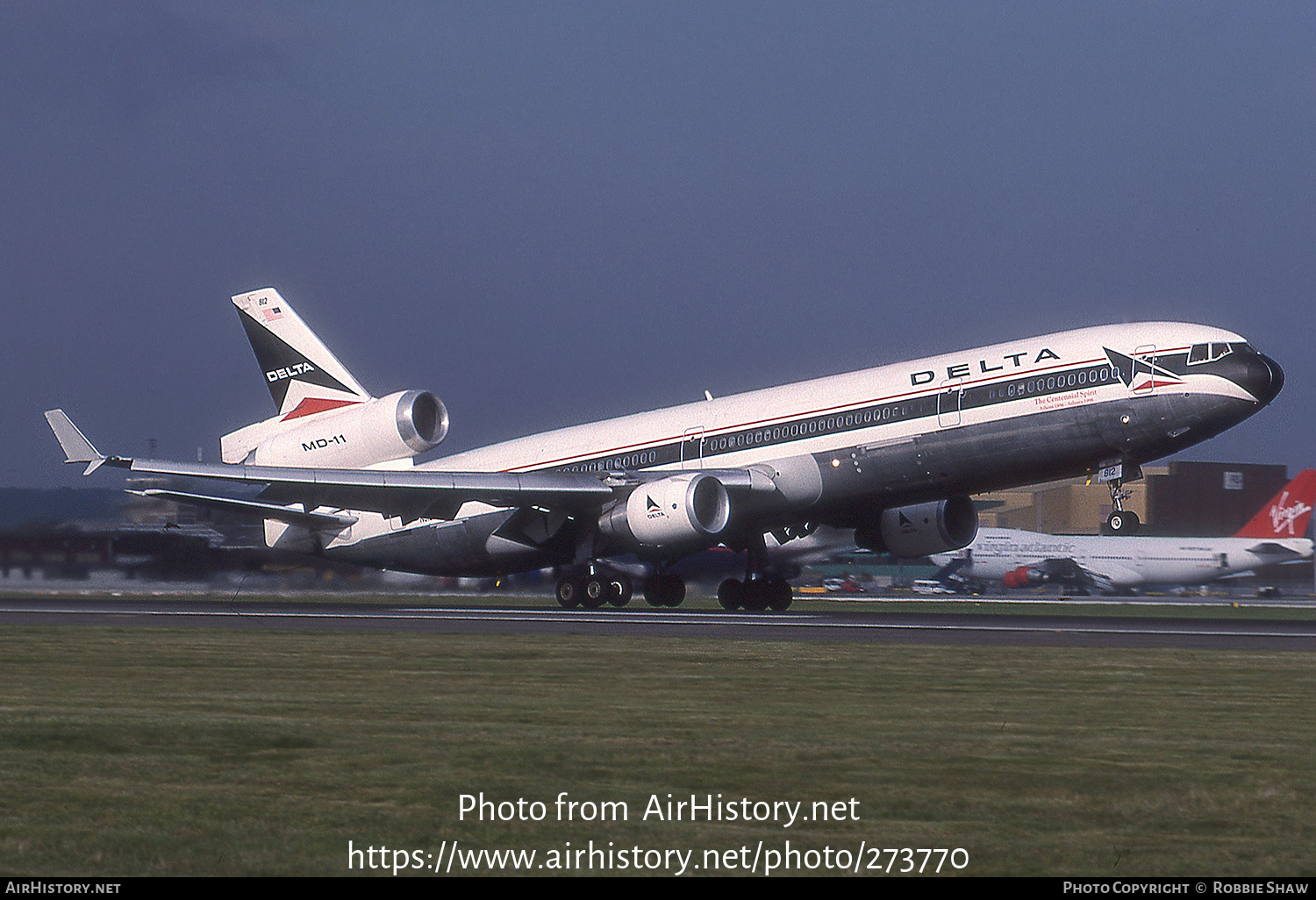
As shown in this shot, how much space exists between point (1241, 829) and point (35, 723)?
385 inches

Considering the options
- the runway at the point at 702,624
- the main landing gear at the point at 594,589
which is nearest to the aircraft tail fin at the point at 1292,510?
the runway at the point at 702,624

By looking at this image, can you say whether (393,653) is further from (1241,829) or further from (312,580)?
(312,580)

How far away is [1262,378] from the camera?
3047cm

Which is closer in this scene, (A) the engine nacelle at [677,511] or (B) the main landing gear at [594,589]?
(A) the engine nacelle at [677,511]

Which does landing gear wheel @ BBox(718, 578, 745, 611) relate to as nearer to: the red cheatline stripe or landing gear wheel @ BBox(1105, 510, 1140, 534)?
landing gear wheel @ BBox(1105, 510, 1140, 534)

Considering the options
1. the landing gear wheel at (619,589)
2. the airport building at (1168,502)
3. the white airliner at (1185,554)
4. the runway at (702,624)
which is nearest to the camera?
the runway at (702,624)

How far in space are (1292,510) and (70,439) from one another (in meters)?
53.5

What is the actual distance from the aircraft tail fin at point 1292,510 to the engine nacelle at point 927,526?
113 feet

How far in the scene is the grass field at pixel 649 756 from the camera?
7984mm

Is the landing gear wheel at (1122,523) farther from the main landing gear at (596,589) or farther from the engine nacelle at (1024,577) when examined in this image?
the engine nacelle at (1024,577)

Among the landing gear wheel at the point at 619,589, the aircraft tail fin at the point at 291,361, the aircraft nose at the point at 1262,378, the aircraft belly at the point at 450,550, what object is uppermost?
the aircraft tail fin at the point at 291,361

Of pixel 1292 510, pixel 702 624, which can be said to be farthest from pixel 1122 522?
pixel 1292 510

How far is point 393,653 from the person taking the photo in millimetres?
Result: 20906
